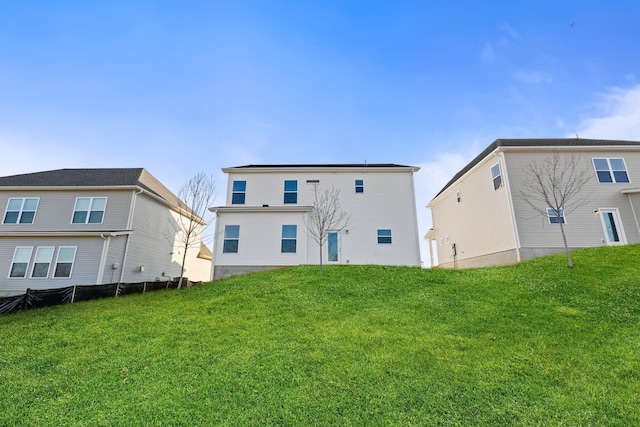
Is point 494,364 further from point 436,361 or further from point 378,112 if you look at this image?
point 378,112

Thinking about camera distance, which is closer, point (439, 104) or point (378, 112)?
point (439, 104)

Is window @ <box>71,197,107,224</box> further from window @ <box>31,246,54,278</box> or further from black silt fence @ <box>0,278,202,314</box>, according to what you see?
black silt fence @ <box>0,278,202,314</box>

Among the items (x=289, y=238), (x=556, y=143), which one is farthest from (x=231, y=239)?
(x=556, y=143)

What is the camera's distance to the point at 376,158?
18.8 m

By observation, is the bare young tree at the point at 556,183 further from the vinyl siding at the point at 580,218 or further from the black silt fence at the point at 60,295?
the black silt fence at the point at 60,295

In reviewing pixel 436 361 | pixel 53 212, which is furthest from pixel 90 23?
pixel 436 361

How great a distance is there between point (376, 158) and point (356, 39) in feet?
22.6

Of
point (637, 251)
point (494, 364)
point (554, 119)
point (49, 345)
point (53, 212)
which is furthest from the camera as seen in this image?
point (554, 119)

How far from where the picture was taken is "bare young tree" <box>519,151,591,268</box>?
45.6ft

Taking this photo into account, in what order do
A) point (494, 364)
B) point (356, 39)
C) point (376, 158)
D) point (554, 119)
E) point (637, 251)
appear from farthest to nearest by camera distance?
point (376, 158), point (554, 119), point (356, 39), point (637, 251), point (494, 364)

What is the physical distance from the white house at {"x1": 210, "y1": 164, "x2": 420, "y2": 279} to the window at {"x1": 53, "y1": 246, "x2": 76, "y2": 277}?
7.17 m

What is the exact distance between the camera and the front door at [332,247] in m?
15.7

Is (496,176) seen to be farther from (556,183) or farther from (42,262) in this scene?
(42,262)

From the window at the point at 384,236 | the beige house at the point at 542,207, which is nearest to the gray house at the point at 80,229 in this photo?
the window at the point at 384,236
